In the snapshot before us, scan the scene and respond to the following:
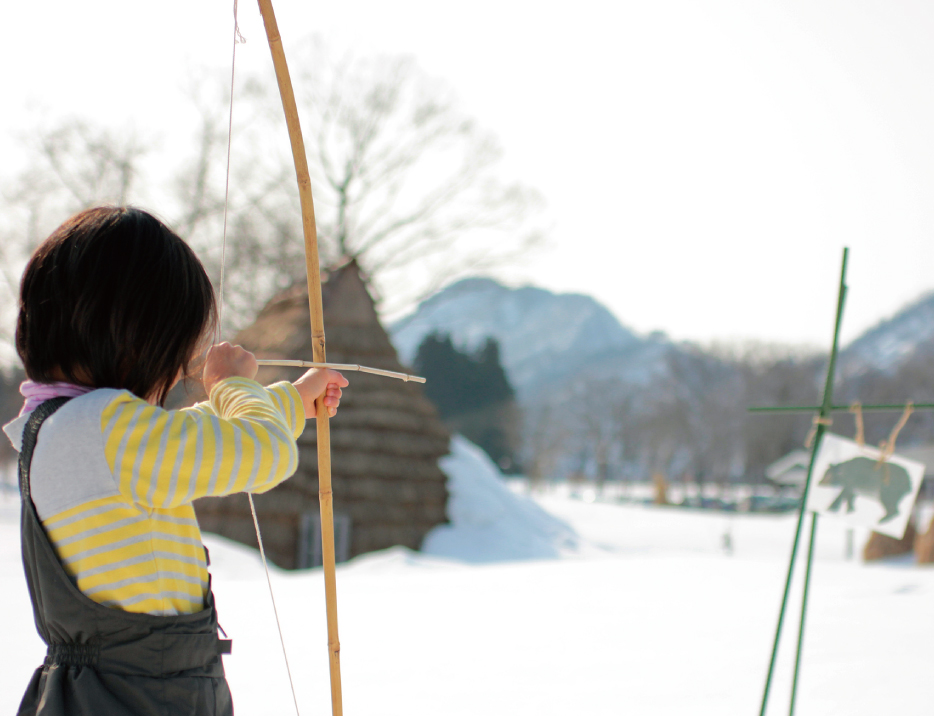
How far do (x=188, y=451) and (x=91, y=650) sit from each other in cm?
32

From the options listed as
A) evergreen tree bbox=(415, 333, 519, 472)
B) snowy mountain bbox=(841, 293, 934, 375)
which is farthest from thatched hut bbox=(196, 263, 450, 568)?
snowy mountain bbox=(841, 293, 934, 375)

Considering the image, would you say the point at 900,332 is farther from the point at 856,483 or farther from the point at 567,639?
the point at 856,483

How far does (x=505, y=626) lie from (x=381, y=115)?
13849mm

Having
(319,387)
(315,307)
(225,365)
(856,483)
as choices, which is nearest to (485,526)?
(856,483)

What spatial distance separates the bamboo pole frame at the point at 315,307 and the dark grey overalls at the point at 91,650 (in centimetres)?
46

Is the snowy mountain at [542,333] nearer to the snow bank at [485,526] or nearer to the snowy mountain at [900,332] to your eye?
the snowy mountain at [900,332]

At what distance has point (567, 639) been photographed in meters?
3.11

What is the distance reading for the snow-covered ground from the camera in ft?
7.82

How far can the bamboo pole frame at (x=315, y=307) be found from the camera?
150cm

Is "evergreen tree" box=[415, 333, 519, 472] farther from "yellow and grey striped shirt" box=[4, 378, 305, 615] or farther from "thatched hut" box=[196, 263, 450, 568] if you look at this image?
"yellow and grey striped shirt" box=[4, 378, 305, 615]

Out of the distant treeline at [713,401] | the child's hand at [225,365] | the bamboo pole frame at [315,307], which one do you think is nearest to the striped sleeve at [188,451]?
the child's hand at [225,365]

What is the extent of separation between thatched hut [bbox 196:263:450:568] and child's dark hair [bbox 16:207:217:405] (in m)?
6.36

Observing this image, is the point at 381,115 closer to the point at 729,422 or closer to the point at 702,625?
the point at 702,625

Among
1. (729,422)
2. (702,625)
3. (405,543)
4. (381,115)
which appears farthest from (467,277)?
(729,422)
